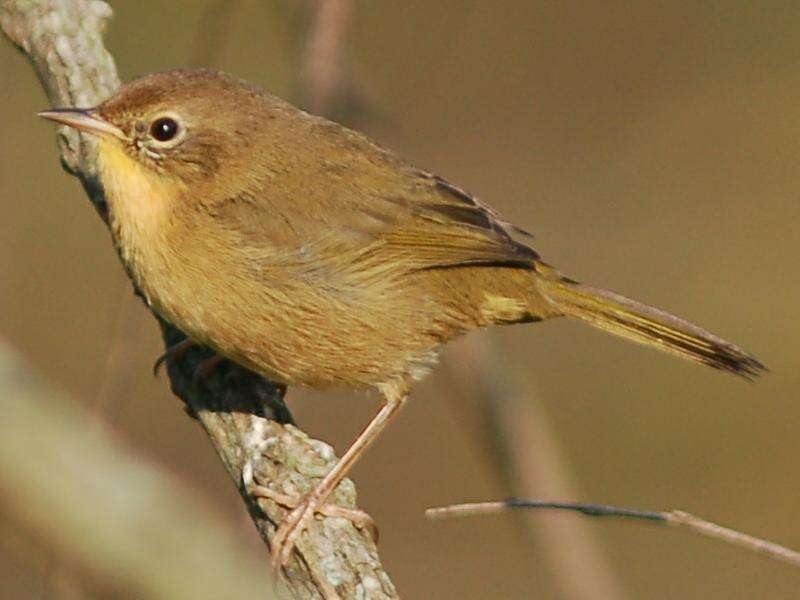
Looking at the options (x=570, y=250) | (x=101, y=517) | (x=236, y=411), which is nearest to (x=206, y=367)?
(x=236, y=411)

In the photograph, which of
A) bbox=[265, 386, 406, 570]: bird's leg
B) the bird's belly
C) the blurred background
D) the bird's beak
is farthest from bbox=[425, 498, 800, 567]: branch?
the blurred background

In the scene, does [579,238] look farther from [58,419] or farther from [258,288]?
[58,419]

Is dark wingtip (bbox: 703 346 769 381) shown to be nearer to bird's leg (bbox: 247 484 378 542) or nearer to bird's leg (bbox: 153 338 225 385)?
bird's leg (bbox: 247 484 378 542)

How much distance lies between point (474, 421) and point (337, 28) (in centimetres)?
221

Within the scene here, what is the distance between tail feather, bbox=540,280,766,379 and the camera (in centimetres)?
459

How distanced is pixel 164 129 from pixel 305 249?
25.1 inches

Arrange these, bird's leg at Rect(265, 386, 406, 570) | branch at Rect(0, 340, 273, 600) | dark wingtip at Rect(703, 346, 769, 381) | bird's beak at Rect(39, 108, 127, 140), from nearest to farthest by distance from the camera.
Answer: branch at Rect(0, 340, 273, 600) < bird's leg at Rect(265, 386, 406, 570) < bird's beak at Rect(39, 108, 127, 140) < dark wingtip at Rect(703, 346, 769, 381)

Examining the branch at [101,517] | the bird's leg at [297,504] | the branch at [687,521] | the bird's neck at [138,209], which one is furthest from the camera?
the bird's neck at [138,209]

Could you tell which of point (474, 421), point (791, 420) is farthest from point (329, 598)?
point (791, 420)

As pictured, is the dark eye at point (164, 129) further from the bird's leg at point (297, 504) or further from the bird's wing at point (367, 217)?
the bird's leg at point (297, 504)

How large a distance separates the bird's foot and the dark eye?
52.6 inches

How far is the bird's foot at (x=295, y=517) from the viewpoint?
359 centimetres

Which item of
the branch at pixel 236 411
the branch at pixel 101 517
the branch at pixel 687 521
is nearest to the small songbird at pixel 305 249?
the branch at pixel 236 411

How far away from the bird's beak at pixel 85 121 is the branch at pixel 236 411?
0.38m
